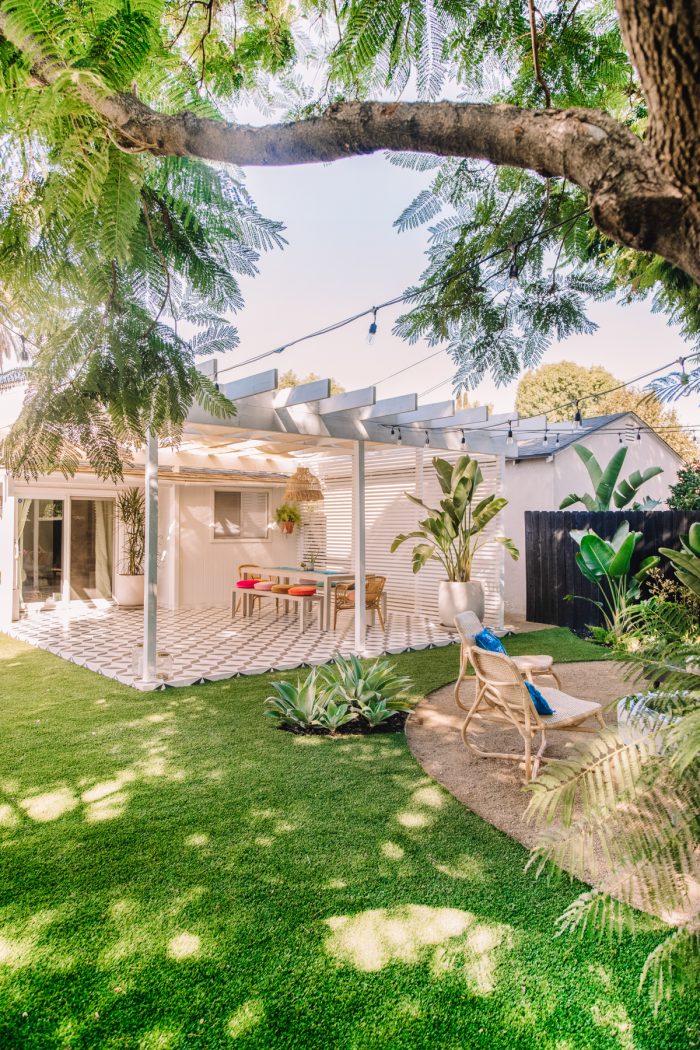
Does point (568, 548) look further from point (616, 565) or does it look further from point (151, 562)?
point (151, 562)

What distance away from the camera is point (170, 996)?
8.05ft

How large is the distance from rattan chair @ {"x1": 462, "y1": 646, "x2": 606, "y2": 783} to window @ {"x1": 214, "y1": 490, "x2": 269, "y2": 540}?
10789mm

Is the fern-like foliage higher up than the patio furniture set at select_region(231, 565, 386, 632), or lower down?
higher up

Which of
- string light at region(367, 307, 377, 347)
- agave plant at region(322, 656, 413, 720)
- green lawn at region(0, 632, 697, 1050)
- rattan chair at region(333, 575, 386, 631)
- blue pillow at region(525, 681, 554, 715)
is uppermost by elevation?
string light at region(367, 307, 377, 347)

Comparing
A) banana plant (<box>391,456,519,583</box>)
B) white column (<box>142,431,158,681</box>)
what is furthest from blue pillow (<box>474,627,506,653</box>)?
banana plant (<box>391,456,519,583</box>)

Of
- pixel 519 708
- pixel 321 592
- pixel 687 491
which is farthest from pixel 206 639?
pixel 687 491

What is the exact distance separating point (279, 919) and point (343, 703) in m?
3.18

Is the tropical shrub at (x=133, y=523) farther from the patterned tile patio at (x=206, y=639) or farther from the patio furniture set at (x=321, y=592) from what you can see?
the patio furniture set at (x=321, y=592)

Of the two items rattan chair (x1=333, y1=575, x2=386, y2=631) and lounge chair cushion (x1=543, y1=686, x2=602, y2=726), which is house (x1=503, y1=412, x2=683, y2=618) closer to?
rattan chair (x1=333, y1=575, x2=386, y2=631)

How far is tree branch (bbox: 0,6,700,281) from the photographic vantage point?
1016 millimetres

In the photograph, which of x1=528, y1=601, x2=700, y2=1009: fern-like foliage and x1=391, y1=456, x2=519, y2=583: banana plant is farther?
x1=391, y1=456, x2=519, y2=583: banana plant

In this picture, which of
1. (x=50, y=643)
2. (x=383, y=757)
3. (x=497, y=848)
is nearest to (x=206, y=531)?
(x=50, y=643)

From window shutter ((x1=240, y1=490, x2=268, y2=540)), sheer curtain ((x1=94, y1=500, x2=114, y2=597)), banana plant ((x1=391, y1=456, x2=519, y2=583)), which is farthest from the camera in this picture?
window shutter ((x1=240, y1=490, x2=268, y2=540))

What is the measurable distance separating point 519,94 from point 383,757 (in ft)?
14.5
